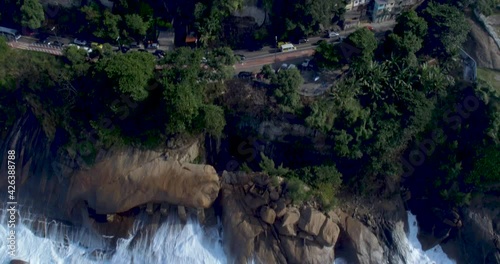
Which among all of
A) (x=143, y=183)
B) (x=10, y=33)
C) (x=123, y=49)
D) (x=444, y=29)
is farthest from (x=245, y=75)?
(x=10, y=33)

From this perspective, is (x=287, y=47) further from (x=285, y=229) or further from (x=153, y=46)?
(x=285, y=229)

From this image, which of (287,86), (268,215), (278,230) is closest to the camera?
(268,215)

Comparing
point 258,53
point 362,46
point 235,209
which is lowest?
point 235,209

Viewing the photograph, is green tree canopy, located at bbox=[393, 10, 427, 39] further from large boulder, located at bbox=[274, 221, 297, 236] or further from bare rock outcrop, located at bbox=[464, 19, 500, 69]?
large boulder, located at bbox=[274, 221, 297, 236]

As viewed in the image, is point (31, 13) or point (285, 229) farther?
point (31, 13)

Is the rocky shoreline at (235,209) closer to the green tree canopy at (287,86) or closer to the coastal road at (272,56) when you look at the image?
the green tree canopy at (287,86)

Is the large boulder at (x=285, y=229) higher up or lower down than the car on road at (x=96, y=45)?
lower down

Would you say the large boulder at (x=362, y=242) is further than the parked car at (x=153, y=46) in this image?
No

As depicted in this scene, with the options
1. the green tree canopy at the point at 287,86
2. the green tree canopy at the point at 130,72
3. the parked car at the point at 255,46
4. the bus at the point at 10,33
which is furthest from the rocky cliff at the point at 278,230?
the bus at the point at 10,33
